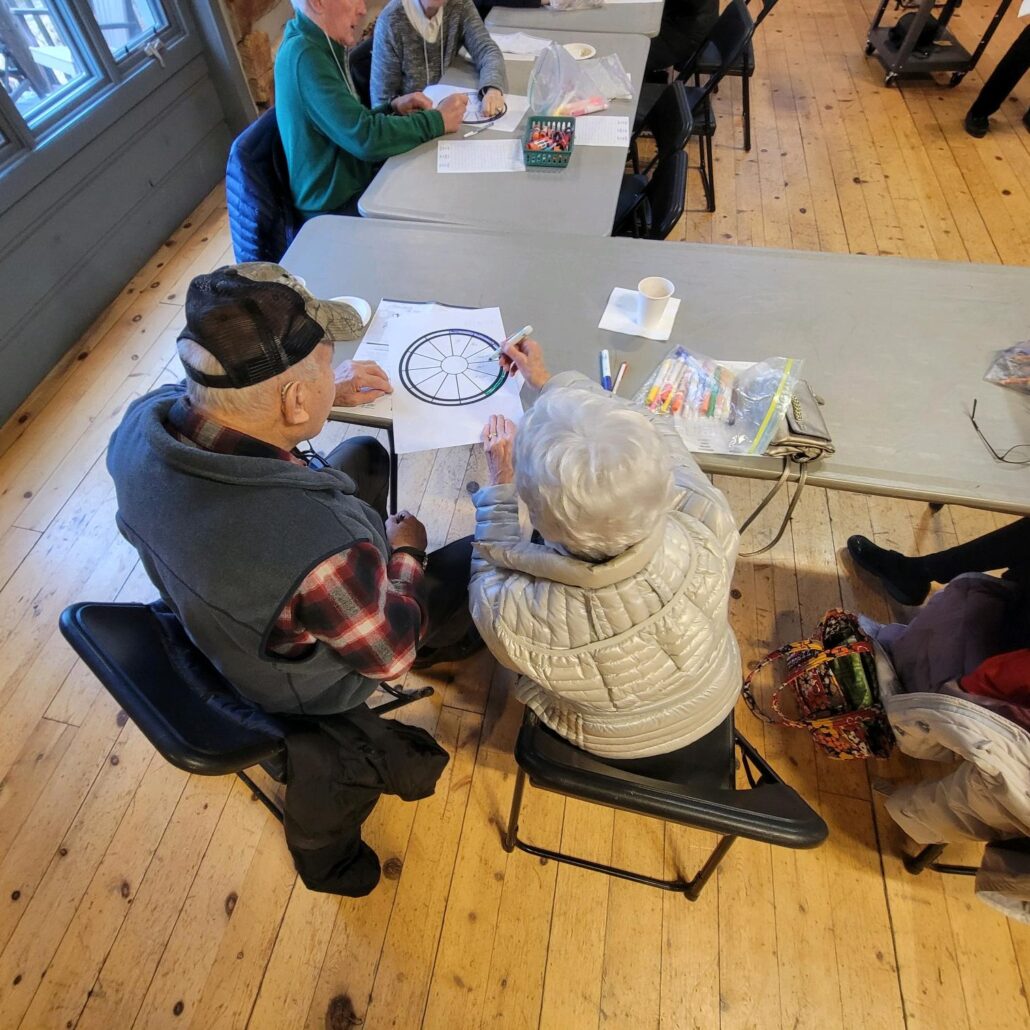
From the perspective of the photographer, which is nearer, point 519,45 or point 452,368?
point 452,368

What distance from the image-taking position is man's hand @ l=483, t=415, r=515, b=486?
4.00ft

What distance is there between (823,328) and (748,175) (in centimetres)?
244

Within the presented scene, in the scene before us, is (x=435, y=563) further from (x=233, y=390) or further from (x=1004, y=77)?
(x=1004, y=77)

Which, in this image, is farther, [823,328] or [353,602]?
[823,328]

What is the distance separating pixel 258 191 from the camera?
1.80 metres

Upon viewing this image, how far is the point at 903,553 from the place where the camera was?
2.04 metres

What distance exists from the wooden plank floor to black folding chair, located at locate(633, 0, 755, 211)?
6.40ft

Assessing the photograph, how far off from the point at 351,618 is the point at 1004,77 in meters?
4.52

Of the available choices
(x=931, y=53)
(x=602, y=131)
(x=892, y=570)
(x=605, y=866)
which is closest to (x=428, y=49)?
(x=602, y=131)

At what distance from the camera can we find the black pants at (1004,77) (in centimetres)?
328

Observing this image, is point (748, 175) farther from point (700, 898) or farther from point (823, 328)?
point (700, 898)

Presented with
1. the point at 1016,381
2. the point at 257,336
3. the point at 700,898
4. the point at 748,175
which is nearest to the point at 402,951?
the point at 700,898

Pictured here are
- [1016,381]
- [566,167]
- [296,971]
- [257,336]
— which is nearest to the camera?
[257,336]

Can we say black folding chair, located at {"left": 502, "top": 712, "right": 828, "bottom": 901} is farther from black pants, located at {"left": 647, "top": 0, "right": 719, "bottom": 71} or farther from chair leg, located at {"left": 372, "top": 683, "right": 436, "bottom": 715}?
black pants, located at {"left": 647, "top": 0, "right": 719, "bottom": 71}
